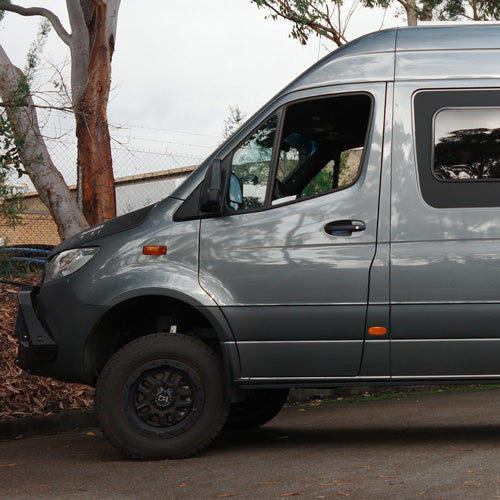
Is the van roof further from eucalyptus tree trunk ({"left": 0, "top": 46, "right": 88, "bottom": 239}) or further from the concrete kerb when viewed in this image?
eucalyptus tree trunk ({"left": 0, "top": 46, "right": 88, "bottom": 239})

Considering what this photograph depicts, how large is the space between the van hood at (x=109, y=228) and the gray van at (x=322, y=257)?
0.10 feet

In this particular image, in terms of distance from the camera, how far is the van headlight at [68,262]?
6.75 metres

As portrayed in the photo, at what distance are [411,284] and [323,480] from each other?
150 centimetres

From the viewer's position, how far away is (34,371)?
22.5ft

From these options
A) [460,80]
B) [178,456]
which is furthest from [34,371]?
[460,80]

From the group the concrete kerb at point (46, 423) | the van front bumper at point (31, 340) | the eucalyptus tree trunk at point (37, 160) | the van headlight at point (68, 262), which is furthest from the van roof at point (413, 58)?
the eucalyptus tree trunk at point (37, 160)

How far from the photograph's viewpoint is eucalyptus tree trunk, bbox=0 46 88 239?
1181 centimetres

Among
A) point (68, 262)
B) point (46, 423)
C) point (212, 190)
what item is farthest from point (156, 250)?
point (46, 423)

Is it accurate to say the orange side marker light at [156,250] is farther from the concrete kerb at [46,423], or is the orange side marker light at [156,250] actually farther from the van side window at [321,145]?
the concrete kerb at [46,423]

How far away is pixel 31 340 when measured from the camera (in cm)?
674

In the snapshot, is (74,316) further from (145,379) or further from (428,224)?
(428,224)

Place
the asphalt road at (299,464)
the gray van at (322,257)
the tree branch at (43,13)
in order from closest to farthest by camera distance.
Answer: the asphalt road at (299,464), the gray van at (322,257), the tree branch at (43,13)

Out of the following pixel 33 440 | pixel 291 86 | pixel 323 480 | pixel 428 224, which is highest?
pixel 291 86

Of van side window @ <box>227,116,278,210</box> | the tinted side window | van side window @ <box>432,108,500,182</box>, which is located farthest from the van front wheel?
van side window @ <box>432,108,500,182</box>
